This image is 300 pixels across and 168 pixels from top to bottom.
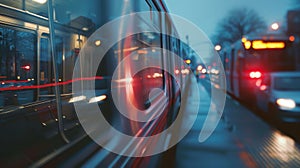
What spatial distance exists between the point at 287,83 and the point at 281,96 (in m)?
0.96

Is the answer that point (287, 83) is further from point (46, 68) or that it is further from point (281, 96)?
point (46, 68)

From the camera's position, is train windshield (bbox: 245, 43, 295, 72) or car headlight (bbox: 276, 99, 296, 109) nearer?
car headlight (bbox: 276, 99, 296, 109)

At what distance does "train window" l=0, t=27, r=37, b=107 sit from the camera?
283cm

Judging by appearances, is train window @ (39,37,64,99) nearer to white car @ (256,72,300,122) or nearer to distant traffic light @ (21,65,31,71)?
distant traffic light @ (21,65,31,71)

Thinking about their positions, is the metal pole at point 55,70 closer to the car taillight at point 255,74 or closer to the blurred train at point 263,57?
the blurred train at point 263,57

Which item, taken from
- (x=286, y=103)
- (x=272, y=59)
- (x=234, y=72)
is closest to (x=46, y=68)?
(x=286, y=103)

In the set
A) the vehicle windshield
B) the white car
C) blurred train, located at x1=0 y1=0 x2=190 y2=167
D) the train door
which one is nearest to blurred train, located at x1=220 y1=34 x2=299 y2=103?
the train door

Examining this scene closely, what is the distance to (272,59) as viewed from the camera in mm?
13289

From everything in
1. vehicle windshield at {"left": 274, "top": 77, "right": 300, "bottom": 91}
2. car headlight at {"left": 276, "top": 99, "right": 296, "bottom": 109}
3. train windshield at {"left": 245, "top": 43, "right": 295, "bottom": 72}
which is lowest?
car headlight at {"left": 276, "top": 99, "right": 296, "bottom": 109}

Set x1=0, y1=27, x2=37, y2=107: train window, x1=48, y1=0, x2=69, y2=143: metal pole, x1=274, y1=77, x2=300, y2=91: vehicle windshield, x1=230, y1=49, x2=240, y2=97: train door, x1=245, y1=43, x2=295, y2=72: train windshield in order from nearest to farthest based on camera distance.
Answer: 1. x1=0, y1=27, x2=37, y2=107: train window
2. x1=48, y1=0, x2=69, y2=143: metal pole
3. x1=274, y1=77, x2=300, y2=91: vehicle windshield
4. x1=245, y1=43, x2=295, y2=72: train windshield
5. x1=230, y1=49, x2=240, y2=97: train door

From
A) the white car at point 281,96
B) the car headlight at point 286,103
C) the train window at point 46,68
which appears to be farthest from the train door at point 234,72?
the train window at point 46,68

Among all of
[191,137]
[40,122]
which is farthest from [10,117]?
[191,137]

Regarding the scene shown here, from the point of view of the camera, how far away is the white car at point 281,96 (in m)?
8.43

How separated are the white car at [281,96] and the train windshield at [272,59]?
2.78m
